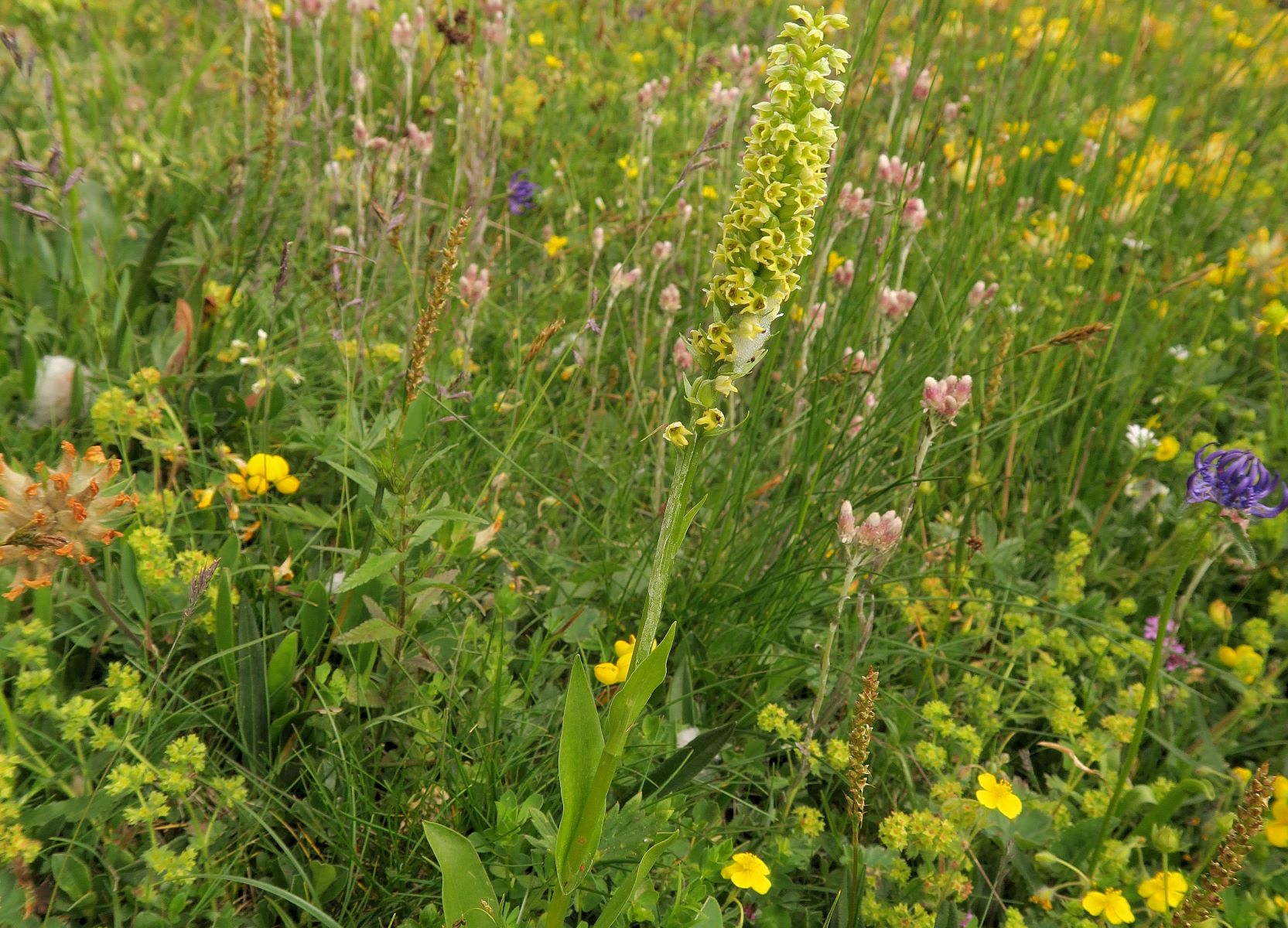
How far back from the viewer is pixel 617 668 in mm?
1509

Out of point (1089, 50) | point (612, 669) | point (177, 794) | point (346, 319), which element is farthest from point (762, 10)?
point (177, 794)

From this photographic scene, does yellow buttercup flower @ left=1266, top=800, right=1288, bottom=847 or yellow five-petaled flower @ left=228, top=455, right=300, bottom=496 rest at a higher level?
yellow five-petaled flower @ left=228, top=455, right=300, bottom=496

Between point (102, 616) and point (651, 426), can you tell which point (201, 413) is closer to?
point (102, 616)

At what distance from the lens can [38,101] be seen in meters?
2.05

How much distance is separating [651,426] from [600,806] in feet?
3.92

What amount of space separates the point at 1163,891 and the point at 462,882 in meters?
1.06

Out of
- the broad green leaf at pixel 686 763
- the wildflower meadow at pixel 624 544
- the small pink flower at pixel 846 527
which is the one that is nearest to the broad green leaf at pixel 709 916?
the wildflower meadow at pixel 624 544

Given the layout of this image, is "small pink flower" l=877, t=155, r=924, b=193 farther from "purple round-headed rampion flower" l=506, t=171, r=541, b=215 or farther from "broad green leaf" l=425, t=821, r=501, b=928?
"broad green leaf" l=425, t=821, r=501, b=928

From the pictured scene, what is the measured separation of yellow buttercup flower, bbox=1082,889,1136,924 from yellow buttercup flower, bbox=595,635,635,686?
0.76 metres

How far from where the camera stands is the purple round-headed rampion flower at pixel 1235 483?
150cm

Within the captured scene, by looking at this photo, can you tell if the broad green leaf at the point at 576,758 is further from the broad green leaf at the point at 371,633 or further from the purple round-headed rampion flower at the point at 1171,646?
the purple round-headed rampion flower at the point at 1171,646

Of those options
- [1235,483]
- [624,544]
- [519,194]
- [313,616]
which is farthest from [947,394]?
[519,194]

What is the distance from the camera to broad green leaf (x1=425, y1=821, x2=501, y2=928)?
1.10m

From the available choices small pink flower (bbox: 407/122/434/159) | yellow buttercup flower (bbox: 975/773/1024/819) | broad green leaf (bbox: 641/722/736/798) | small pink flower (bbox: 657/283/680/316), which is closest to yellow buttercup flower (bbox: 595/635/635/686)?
broad green leaf (bbox: 641/722/736/798)
